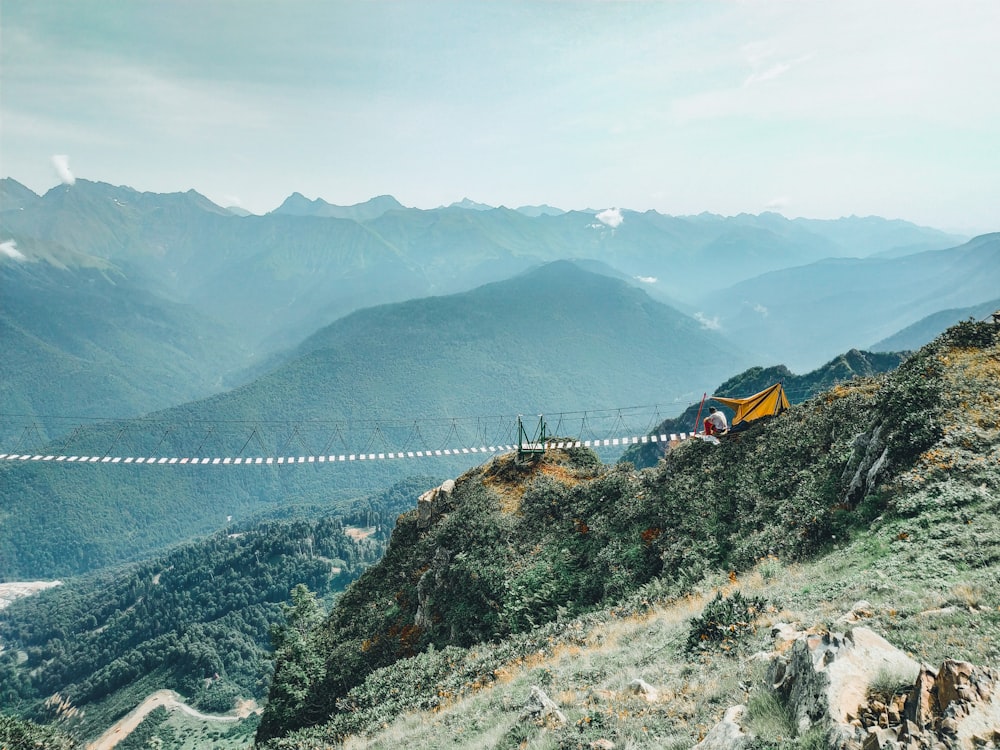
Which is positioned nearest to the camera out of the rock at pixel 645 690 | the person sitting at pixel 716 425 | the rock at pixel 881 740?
the rock at pixel 881 740

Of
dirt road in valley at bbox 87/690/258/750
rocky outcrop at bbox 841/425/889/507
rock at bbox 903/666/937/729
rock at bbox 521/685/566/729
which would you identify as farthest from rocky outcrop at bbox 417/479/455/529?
dirt road in valley at bbox 87/690/258/750

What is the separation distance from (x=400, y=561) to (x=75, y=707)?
144002 millimetres

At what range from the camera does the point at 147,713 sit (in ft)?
375

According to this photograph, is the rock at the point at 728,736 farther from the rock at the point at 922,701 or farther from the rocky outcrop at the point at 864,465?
the rocky outcrop at the point at 864,465

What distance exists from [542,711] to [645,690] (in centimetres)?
265

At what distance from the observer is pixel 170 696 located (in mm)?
121312

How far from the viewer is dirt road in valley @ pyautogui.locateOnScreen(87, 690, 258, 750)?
106062 millimetres

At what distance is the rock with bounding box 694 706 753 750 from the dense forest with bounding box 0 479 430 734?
120m

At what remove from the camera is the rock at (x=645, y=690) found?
1243 cm

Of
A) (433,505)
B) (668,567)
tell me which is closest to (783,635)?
(668,567)

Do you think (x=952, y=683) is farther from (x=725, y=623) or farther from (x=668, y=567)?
(x=668, y=567)

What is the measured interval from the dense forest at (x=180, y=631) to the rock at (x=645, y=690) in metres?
116

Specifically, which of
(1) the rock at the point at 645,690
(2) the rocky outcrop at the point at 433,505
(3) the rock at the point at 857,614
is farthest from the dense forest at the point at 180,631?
(3) the rock at the point at 857,614

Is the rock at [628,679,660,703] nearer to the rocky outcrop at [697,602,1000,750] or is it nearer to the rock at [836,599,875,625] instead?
the rocky outcrop at [697,602,1000,750]
